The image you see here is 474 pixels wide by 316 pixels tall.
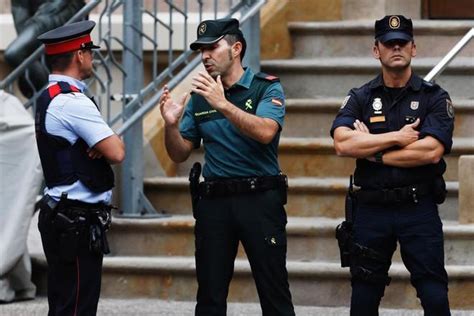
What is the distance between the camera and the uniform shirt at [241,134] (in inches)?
278

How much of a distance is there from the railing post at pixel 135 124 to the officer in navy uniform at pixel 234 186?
2.15m

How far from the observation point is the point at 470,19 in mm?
11039

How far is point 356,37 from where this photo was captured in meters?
10.5

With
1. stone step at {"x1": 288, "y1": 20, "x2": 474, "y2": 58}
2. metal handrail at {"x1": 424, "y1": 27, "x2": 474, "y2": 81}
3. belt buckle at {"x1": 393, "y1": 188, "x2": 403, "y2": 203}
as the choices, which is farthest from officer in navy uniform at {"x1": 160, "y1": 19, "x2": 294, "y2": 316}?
stone step at {"x1": 288, "y1": 20, "x2": 474, "y2": 58}

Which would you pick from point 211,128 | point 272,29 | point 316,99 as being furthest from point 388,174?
point 272,29

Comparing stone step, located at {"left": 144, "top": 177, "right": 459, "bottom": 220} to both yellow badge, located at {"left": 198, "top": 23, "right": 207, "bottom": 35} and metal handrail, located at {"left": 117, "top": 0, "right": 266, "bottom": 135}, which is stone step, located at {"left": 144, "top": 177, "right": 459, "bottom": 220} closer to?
metal handrail, located at {"left": 117, "top": 0, "right": 266, "bottom": 135}

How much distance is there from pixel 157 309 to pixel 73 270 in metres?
1.79

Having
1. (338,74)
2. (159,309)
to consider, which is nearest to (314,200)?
(338,74)

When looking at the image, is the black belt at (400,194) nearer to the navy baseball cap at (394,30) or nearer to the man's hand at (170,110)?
the navy baseball cap at (394,30)

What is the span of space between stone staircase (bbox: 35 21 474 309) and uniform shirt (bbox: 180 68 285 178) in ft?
5.51

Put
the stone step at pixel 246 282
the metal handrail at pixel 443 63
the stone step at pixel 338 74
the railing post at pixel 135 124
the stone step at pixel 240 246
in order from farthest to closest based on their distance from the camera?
the stone step at pixel 338 74, the railing post at pixel 135 124, the stone step at pixel 240 246, the stone step at pixel 246 282, the metal handrail at pixel 443 63

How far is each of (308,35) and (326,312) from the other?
2787 millimetres

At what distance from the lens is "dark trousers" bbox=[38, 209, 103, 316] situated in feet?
22.5

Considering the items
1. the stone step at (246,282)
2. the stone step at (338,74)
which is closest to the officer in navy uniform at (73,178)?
the stone step at (246,282)
